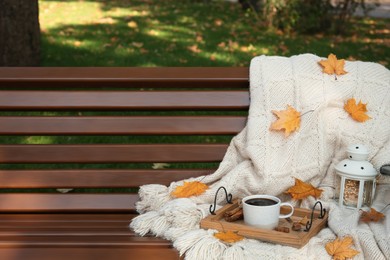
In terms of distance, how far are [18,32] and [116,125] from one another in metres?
2.90

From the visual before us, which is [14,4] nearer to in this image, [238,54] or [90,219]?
[238,54]

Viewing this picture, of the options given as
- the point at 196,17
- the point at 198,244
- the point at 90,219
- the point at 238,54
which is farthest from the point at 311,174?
the point at 196,17

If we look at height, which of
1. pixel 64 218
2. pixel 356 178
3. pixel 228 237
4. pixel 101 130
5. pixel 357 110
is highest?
pixel 357 110

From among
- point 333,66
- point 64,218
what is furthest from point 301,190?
point 64,218

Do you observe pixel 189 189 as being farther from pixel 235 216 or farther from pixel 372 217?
pixel 372 217

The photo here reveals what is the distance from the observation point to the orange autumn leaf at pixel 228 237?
8.05ft

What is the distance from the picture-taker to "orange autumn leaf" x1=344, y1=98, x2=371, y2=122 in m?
2.92

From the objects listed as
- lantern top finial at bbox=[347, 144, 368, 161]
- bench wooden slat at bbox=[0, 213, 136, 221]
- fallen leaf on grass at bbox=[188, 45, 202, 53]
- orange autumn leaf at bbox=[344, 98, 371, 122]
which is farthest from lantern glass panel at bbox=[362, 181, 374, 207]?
fallen leaf on grass at bbox=[188, 45, 202, 53]

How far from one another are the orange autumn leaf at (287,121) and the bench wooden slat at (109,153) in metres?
0.28

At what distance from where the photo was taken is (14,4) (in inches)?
216

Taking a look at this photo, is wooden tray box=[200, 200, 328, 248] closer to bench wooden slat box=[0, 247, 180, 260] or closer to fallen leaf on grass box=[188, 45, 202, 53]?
bench wooden slat box=[0, 247, 180, 260]

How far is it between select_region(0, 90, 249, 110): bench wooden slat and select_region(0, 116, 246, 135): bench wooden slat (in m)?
0.05

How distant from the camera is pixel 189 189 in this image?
9.46 ft

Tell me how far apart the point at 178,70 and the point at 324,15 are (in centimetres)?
571
